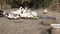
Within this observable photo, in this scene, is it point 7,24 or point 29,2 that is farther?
point 29,2

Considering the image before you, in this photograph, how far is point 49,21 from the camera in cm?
694

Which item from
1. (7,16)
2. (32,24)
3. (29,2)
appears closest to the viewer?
(32,24)

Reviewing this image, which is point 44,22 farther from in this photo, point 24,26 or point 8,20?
point 8,20

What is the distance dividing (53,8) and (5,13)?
9.66ft

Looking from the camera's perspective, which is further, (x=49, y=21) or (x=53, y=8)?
(x=53, y=8)

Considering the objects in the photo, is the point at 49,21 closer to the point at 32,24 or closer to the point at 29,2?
the point at 32,24

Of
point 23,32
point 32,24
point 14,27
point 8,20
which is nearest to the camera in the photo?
point 23,32

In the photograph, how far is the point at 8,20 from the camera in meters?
7.34

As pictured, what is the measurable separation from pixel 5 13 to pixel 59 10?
3.07 m

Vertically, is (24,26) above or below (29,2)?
below

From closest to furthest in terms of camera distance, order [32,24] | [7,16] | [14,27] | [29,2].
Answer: [14,27] → [32,24] → [7,16] → [29,2]

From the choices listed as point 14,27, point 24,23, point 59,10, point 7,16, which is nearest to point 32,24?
point 24,23

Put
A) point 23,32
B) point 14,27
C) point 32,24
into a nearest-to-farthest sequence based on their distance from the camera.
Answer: point 23,32 → point 14,27 → point 32,24

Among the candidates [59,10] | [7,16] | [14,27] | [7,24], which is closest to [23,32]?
[14,27]
